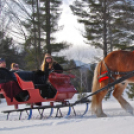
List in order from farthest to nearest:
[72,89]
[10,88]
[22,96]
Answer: [22,96]
[72,89]
[10,88]

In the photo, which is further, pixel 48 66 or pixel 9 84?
pixel 48 66

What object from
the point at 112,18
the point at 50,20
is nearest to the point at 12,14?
the point at 50,20

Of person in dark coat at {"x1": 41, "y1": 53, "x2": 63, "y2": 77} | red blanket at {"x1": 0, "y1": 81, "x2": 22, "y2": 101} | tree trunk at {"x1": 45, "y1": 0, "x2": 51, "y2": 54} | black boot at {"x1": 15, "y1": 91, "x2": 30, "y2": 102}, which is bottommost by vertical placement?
black boot at {"x1": 15, "y1": 91, "x2": 30, "y2": 102}

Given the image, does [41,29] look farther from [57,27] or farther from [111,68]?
[111,68]

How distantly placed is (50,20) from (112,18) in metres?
2.96

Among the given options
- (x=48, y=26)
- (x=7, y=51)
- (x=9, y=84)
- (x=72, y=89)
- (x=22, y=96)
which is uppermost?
(x=48, y=26)

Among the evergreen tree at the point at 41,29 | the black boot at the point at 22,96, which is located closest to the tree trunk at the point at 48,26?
the evergreen tree at the point at 41,29

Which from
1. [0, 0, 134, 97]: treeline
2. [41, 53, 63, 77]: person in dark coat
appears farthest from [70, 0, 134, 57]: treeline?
[41, 53, 63, 77]: person in dark coat

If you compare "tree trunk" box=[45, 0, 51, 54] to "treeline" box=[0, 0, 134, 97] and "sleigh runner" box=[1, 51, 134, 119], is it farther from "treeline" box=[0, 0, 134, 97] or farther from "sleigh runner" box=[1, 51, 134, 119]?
"sleigh runner" box=[1, 51, 134, 119]

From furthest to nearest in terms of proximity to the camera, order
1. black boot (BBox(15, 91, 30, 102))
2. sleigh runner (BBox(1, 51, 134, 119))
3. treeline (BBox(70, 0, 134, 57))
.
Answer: treeline (BBox(70, 0, 134, 57))
black boot (BBox(15, 91, 30, 102))
sleigh runner (BBox(1, 51, 134, 119))

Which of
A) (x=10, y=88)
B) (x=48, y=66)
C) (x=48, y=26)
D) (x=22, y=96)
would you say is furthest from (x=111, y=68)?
(x=48, y=26)

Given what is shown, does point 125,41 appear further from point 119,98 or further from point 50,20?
point 119,98

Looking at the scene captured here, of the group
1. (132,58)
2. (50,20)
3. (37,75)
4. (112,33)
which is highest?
(50,20)

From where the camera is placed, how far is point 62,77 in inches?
Answer: 186
